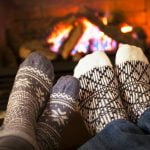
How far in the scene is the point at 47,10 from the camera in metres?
1.66

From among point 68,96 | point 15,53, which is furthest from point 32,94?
point 15,53

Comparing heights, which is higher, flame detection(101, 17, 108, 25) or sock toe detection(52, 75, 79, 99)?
flame detection(101, 17, 108, 25)

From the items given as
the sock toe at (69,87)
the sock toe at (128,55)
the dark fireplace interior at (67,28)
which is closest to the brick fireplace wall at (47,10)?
the dark fireplace interior at (67,28)

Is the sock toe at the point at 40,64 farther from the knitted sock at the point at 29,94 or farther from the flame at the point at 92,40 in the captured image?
the flame at the point at 92,40

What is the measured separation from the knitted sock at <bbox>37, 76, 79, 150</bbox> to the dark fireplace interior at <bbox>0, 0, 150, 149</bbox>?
12.3 inches

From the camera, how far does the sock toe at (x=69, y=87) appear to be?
1140 mm

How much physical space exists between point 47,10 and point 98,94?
592 millimetres

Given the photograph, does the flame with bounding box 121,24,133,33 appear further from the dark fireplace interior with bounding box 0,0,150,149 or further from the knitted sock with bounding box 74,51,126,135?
the knitted sock with bounding box 74,51,126,135

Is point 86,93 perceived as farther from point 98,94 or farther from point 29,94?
point 29,94

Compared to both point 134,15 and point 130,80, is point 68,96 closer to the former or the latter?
point 130,80

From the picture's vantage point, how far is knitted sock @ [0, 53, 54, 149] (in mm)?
970

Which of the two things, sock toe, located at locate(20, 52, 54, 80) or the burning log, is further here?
the burning log

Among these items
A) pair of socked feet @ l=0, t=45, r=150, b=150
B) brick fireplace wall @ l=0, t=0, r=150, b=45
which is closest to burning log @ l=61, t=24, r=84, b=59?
brick fireplace wall @ l=0, t=0, r=150, b=45

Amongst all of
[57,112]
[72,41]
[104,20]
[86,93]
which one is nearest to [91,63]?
[86,93]
